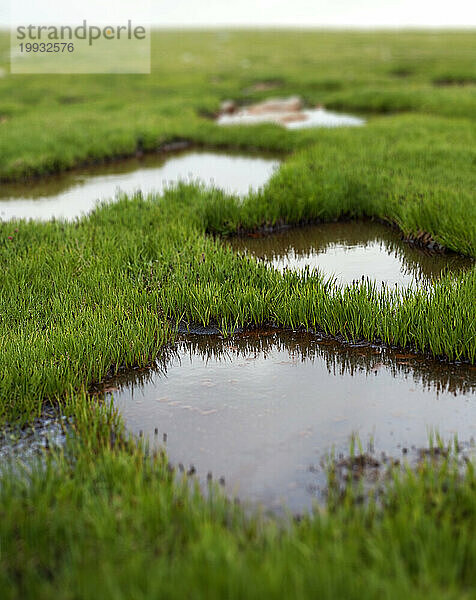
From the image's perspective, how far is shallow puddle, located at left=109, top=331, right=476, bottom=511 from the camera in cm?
421

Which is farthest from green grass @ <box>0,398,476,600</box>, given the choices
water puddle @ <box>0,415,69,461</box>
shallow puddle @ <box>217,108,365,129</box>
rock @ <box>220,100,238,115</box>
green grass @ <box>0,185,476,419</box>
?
rock @ <box>220,100,238,115</box>

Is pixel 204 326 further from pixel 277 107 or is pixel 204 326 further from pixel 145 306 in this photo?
pixel 277 107

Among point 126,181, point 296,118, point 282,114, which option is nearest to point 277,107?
point 282,114

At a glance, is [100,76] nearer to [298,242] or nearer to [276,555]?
[298,242]

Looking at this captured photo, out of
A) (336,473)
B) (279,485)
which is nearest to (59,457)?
(279,485)

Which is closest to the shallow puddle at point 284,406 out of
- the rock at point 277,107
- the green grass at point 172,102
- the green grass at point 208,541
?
the green grass at point 208,541

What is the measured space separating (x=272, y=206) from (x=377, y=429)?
6.58 metres

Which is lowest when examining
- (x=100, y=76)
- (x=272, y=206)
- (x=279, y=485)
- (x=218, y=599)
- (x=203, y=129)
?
(x=279, y=485)

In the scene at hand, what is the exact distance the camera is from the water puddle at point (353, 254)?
8.31 meters

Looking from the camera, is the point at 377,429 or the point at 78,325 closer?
the point at 377,429

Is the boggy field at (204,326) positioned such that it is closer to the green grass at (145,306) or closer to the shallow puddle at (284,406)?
the green grass at (145,306)

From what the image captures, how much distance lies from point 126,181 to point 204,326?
9427 millimetres

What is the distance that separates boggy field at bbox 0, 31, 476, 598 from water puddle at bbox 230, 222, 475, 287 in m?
0.31

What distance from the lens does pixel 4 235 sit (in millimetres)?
9367
